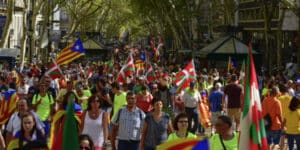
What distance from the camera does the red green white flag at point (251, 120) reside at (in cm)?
627

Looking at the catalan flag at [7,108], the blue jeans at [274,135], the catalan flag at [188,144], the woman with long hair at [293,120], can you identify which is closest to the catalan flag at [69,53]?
the catalan flag at [7,108]

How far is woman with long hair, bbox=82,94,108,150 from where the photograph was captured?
28.6 feet

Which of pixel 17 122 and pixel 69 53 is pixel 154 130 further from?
pixel 69 53

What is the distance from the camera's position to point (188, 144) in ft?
21.3

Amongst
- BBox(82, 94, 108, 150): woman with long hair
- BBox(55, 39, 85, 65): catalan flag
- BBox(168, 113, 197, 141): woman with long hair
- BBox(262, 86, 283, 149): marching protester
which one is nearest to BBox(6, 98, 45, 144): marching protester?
BBox(82, 94, 108, 150): woman with long hair

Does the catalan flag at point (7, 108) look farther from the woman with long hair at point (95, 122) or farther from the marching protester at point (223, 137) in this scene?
the marching protester at point (223, 137)

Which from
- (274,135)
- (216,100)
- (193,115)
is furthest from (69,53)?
(274,135)

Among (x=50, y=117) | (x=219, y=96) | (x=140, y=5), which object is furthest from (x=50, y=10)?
(x=50, y=117)

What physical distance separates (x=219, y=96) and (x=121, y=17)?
68.0 m

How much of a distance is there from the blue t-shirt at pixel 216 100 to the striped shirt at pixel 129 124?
619cm

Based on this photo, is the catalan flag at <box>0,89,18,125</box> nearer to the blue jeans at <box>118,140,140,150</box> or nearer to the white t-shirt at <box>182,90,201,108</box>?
the blue jeans at <box>118,140,140,150</box>

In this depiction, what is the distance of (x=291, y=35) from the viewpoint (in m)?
42.3

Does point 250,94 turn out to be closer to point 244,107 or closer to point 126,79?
point 244,107

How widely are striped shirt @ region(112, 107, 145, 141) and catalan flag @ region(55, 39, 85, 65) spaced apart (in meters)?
11.7
